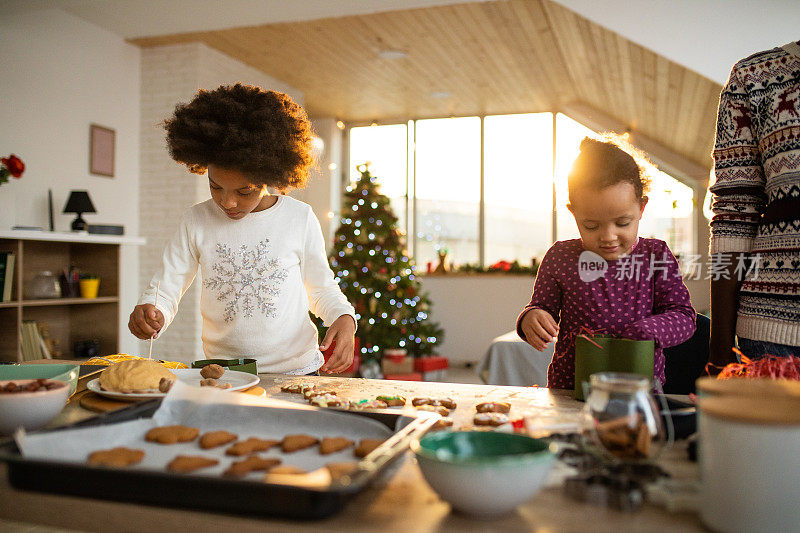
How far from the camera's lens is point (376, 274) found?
20.1 ft

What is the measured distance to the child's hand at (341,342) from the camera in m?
1.54

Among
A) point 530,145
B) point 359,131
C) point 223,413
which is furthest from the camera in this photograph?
point 359,131

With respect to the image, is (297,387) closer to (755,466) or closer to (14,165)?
(755,466)

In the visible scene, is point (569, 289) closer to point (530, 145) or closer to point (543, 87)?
point (543, 87)

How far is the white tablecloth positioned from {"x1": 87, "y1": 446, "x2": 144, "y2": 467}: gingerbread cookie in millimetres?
3463

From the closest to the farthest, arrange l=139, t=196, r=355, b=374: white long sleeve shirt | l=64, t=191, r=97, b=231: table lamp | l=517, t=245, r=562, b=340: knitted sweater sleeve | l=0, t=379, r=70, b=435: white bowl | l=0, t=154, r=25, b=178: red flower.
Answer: l=0, t=379, r=70, b=435: white bowl → l=517, t=245, r=562, b=340: knitted sweater sleeve → l=139, t=196, r=355, b=374: white long sleeve shirt → l=0, t=154, r=25, b=178: red flower → l=64, t=191, r=97, b=231: table lamp

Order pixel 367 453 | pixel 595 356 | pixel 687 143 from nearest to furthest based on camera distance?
1. pixel 367 453
2. pixel 595 356
3. pixel 687 143

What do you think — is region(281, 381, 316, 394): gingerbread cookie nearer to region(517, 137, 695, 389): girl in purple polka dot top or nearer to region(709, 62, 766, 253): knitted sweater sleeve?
region(517, 137, 695, 389): girl in purple polka dot top

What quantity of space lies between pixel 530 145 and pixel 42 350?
19.1 ft

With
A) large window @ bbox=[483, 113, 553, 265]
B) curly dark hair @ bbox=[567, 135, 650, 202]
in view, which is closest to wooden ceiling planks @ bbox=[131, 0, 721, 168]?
large window @ bbox=[483, 113, 553, 265]

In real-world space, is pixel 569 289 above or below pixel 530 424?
above

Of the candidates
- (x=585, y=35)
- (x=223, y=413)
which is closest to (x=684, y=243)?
(x=585, y=35)

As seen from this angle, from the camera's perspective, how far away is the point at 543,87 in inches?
261

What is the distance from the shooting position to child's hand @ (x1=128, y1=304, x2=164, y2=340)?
1508mm
